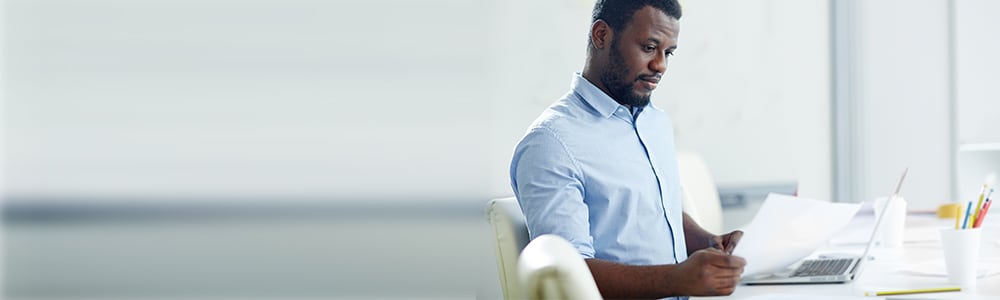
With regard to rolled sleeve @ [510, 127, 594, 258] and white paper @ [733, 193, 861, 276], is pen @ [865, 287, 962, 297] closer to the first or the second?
white paper @ [733, 193, 861, 276]

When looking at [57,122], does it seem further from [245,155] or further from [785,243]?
[785,243]

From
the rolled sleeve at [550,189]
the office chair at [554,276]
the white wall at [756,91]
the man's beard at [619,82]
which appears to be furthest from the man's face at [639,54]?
the white wall at [756,91]

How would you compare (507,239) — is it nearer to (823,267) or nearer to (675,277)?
(675,277)

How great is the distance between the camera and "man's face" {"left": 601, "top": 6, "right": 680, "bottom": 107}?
58.7 inches

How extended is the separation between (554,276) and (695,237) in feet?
3.07

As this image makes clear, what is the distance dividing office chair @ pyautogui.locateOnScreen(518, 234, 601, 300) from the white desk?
42cm

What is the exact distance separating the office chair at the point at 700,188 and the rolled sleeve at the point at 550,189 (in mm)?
1088

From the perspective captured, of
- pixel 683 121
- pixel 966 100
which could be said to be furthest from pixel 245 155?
pixel 966 100

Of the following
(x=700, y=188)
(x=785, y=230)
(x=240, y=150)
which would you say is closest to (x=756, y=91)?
(x=700, y=188)

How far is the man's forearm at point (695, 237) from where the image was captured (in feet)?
5.57

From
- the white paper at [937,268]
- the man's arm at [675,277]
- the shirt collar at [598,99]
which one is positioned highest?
the shirt collar at [598,99]

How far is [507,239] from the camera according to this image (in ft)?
4.43

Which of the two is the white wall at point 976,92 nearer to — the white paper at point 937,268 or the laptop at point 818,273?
the white paper at point 937,268

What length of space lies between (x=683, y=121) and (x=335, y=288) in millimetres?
1442
